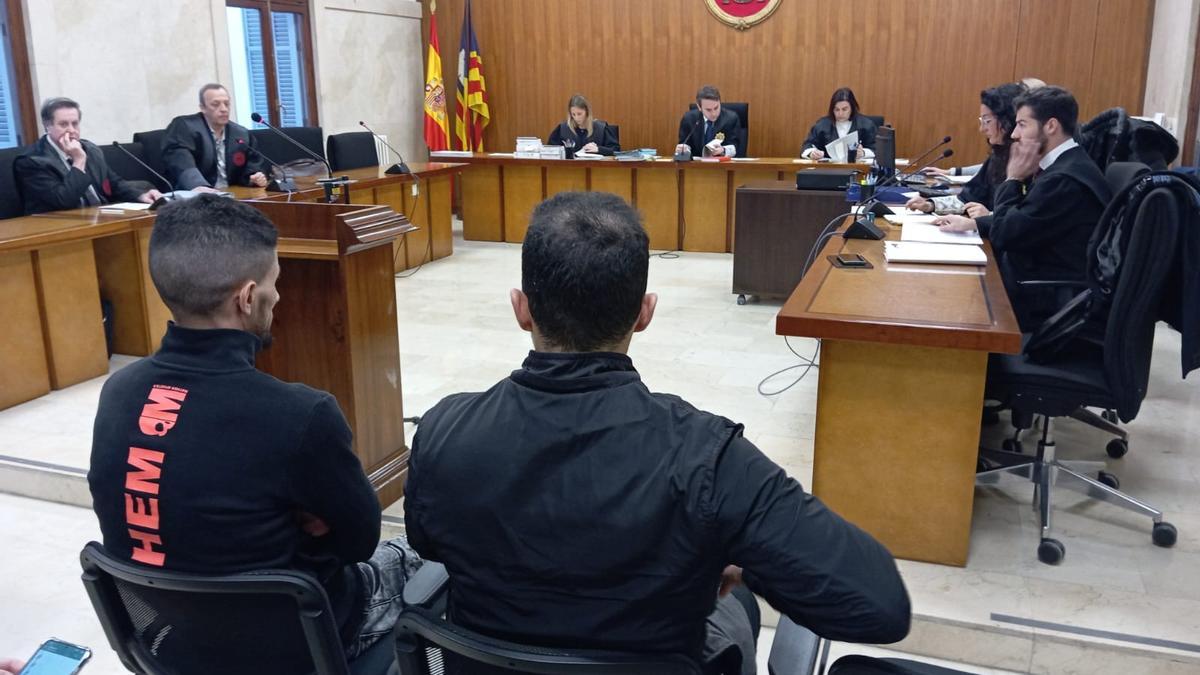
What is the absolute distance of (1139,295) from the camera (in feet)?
8.00

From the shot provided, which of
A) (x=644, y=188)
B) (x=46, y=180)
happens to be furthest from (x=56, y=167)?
(x=644, y=188)

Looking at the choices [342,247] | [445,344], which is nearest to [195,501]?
[342,247]

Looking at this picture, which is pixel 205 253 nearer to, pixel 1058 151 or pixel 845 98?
pixel 1058 151

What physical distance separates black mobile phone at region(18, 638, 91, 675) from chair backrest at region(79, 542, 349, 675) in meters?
0.06

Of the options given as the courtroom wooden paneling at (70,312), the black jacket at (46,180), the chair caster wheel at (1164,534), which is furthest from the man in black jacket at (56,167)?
the chair caster wheel at (1164,534)

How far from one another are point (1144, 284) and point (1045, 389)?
37 cm

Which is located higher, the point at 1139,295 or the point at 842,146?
the point at 842,146

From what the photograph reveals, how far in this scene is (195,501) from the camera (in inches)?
53.0

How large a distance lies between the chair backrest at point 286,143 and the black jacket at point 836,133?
3.79 metres

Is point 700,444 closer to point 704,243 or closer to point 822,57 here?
point 704,243

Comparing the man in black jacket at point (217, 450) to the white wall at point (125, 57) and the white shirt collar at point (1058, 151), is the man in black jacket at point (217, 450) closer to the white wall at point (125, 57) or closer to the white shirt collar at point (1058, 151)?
the white shirt collar at point (1058, 151)

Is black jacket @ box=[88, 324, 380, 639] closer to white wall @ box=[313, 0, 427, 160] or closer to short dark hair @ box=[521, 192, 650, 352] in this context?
short dark hair @ box=[521, 192, 650, 352]

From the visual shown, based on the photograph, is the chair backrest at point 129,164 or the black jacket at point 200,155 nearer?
the black jacket at point 200,155

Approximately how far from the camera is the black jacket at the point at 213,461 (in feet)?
4.43
